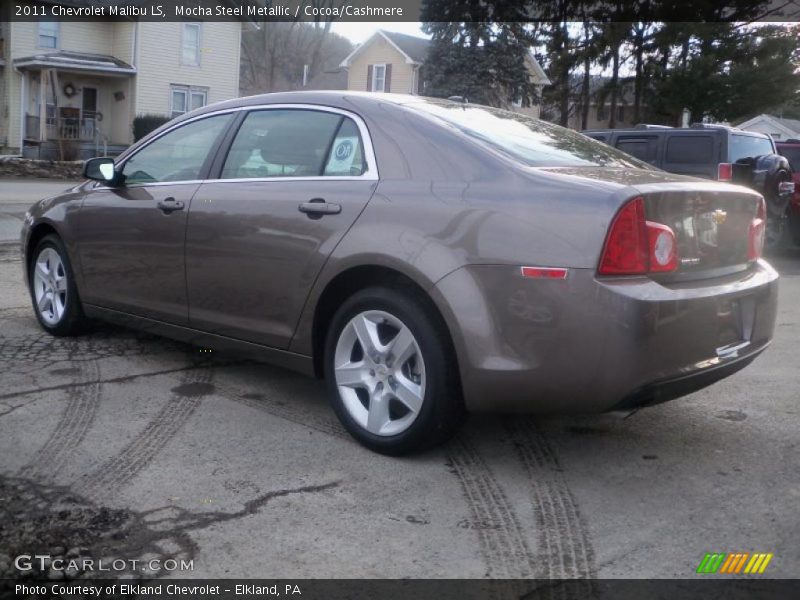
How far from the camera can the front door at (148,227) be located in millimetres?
5090

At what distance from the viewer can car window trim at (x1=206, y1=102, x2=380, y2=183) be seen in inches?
167

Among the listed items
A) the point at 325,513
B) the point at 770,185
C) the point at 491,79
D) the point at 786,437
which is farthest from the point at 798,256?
the point at 491,79

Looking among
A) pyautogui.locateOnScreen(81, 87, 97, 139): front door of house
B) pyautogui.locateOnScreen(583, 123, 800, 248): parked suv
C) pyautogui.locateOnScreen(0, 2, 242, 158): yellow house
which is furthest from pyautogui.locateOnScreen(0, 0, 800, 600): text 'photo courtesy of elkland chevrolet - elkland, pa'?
pyautogui.locateOnScreen(81, 87, 97, 139): front door of house

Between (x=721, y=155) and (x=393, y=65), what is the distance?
1284 inches

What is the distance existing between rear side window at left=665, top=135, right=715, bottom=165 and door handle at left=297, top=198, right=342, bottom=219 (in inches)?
348

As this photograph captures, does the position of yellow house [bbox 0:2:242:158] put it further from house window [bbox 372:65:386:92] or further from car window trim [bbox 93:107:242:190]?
car window trim [bbox 93:107:242:190]

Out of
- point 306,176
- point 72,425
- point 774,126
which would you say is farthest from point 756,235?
point 774,126

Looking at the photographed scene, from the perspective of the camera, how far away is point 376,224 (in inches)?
159

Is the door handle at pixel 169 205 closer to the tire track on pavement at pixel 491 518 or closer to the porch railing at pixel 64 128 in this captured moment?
the tire track on pavement at pixel 491 518

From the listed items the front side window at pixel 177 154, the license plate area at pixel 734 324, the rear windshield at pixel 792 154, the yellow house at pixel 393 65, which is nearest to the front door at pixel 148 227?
the front side window at pixel 177 154

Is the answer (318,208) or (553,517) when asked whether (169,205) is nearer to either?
(318,208)

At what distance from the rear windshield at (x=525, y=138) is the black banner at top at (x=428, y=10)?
29964 mm

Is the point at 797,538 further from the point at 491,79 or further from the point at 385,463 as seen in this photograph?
the point at 491,79

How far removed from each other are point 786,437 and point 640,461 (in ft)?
2.78
